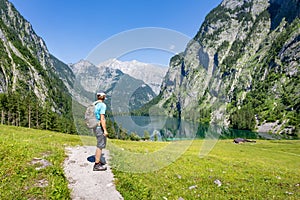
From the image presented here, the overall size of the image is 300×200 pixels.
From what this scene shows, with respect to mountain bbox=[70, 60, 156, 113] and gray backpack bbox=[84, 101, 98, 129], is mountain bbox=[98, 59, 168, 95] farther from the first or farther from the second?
gray backpack bbox=[84, 101, 98, 129]

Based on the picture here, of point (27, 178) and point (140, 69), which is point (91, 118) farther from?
point (27, 178)

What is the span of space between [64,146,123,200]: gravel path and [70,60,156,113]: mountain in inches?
129

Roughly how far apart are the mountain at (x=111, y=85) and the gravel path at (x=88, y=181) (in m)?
3.27

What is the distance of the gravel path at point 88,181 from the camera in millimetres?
8992

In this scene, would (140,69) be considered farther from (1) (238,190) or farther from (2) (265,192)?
(2) (265,192)

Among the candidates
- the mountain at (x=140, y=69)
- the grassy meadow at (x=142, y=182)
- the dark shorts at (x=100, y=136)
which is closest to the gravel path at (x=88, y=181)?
the grassy meadow at (x=142, y=182)

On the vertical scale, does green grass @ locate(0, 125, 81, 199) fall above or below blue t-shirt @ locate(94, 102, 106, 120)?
below

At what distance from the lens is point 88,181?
10312 mm

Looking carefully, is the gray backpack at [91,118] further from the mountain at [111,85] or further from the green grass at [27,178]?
the green grass at [27,178]

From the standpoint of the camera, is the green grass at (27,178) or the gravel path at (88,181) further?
the gravel path at (88,181)

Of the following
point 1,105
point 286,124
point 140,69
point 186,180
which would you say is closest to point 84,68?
point 140,69

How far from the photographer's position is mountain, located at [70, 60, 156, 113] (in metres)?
11.0

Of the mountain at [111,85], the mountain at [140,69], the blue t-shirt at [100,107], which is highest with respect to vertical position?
the mountain at [140,69]

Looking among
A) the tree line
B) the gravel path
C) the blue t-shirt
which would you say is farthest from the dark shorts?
the tree line
